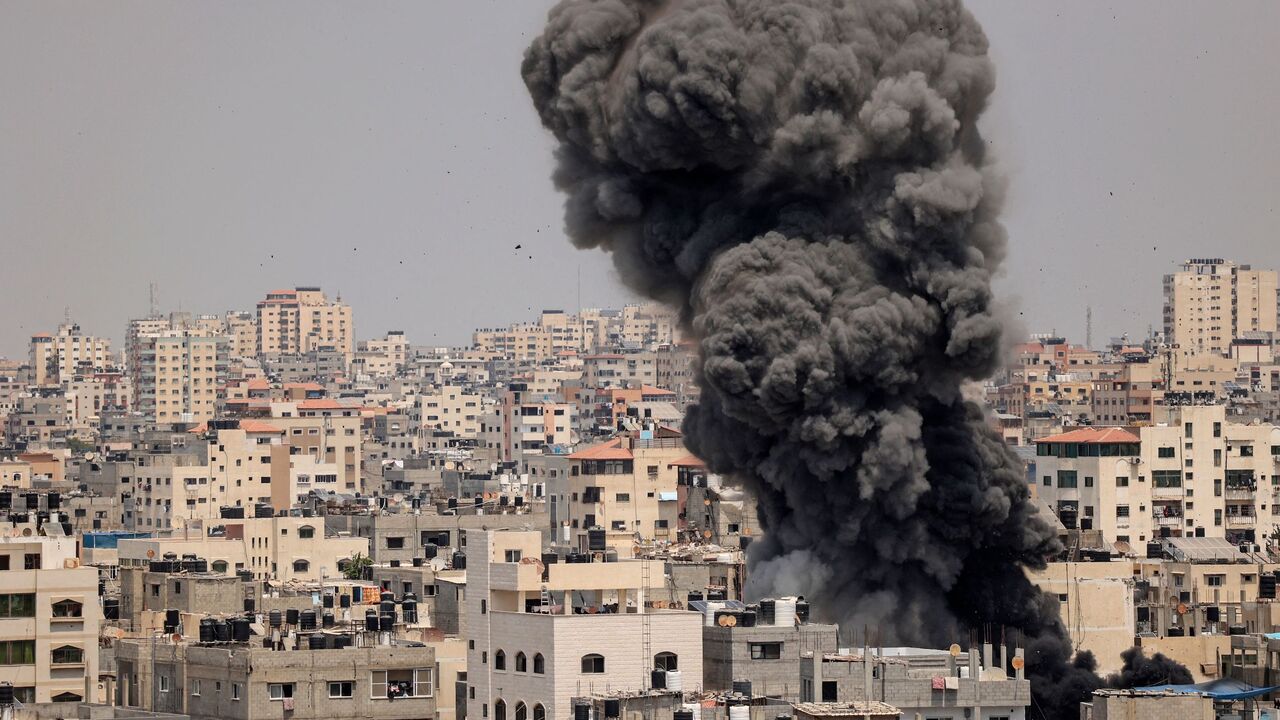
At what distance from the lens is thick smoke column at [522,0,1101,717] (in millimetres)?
48812

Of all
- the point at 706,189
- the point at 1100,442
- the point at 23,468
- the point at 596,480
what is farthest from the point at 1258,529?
the point at 23,468

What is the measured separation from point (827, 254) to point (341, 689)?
14950 mm

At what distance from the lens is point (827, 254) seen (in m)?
50.5

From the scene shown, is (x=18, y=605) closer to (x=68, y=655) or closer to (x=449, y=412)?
(x=68, y=655)

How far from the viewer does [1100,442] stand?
3177 inches

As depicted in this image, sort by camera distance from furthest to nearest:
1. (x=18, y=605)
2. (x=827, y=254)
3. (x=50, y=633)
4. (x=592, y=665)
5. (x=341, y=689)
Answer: (x=827, y=254) → (x=50, y=633) → (x=18, y=605) → (x=341, y=689) → (x=592, y=665)

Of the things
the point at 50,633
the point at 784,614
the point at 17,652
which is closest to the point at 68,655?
the point at 50,633

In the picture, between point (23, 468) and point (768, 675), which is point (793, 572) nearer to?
point (768, 675)

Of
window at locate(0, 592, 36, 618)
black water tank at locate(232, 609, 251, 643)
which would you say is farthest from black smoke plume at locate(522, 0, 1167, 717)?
window at locate(0, 592, 36, 618)

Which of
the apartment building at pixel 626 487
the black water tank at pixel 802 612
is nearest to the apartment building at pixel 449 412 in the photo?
the apartment building at pixel 626 487

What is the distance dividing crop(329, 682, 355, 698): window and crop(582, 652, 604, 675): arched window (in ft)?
10.4

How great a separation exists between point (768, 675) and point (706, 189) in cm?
1437

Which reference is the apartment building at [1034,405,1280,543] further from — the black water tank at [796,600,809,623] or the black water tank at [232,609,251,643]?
the black water tank at [232,609,251,643]

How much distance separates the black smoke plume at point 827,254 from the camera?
48.8 m
